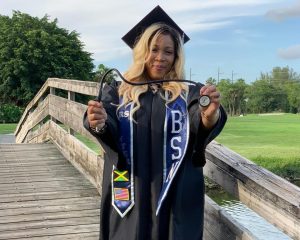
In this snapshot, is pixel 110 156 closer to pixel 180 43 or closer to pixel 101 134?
pixel 101 134

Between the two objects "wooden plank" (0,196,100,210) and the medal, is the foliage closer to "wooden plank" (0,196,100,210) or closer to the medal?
"wooden plank" (0,196,100,210)

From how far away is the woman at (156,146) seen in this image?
220 centimetres

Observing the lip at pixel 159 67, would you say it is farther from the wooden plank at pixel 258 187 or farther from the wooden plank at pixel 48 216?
the wooden plank at pixel 48 216

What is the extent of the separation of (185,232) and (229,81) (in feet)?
186

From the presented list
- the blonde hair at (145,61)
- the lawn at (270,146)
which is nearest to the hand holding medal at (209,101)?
the blonde hair at (145,61)

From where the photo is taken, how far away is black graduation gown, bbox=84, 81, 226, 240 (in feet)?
7.25

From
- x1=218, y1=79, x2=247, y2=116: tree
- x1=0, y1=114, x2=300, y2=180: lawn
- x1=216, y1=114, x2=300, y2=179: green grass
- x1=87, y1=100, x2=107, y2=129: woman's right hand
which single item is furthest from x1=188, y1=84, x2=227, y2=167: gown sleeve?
x1=218, y1=79, x2=247, y2=116: tree

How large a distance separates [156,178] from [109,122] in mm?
313

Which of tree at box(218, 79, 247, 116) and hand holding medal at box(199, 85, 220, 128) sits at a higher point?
hand holding medal at box(199, 85, 220, 128)

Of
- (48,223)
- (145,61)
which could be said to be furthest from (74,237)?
(145,61)

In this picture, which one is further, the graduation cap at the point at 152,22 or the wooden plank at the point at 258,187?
the graduation cap at the point at 152,22

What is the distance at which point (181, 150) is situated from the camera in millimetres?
2186

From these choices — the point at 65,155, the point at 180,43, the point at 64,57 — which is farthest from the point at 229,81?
the point at 180,43

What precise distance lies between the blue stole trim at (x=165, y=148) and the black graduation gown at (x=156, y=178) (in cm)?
2
